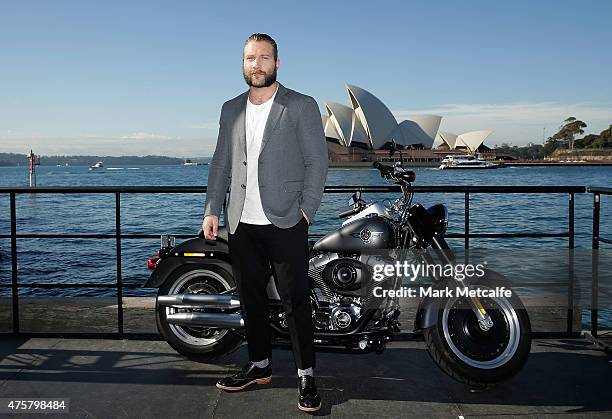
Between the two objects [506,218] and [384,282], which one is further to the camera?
[506,218]

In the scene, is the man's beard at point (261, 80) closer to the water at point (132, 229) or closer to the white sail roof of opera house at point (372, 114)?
the water at point (132, 229)

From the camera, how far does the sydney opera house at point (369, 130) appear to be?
65250mm

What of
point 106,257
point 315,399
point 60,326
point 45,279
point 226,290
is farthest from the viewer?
point 106,257

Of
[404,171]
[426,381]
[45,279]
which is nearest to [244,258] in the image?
[404,171]

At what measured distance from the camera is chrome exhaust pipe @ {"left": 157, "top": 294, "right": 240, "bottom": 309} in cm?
368

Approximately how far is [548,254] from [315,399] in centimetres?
1611

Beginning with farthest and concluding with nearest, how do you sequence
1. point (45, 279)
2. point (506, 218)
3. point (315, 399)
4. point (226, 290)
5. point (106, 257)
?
point (506, 218) → point (106, 257) → point (45, 279) → point (226, 290) → point (315, 399)

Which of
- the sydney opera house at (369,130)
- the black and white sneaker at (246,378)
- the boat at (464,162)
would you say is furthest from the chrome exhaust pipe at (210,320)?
the boat at (464,162)

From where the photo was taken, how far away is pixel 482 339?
3506 millimetres

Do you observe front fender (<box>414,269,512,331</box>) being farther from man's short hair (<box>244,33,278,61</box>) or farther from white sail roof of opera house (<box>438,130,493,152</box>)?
white sail roof of opera house (<box>438,130,493,152</box>)

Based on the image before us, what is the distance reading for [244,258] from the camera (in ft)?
11.1

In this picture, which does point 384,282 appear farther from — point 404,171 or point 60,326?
point 60,326

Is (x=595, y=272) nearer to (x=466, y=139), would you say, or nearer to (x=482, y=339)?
(x=482, y=339)

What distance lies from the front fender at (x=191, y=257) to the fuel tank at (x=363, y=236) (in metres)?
0.72
